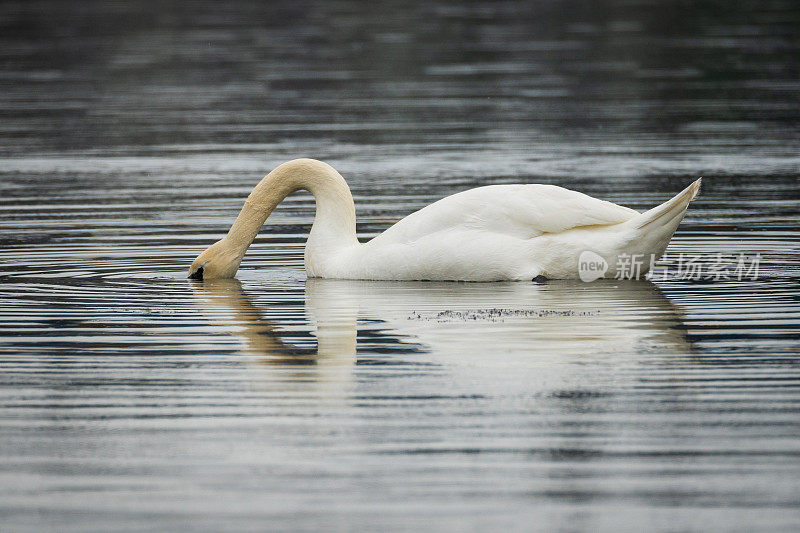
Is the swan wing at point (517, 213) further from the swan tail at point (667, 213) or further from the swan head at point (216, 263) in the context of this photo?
the swan head at point (216, 263)

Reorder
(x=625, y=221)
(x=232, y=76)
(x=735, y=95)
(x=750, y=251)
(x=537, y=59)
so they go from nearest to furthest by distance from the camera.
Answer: (x=625, y=221)
(x=750, y=251)
(x=735, y=95)
(x=232, y=76)
(x=537, y=59)

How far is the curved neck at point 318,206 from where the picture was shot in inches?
516

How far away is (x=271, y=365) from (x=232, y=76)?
2516 centimetres

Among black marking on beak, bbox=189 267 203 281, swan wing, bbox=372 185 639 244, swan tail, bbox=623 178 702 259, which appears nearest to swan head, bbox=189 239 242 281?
black marking on beak, bbox=189 267 203 281

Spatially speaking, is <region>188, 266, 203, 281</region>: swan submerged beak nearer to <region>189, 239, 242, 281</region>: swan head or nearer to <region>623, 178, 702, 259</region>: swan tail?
<region>189, 239, 242, 281</region>: swan head

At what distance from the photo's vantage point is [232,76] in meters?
33.8

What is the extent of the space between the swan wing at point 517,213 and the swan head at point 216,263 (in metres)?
1.60

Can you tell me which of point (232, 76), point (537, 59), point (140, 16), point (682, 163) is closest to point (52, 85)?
point (232, 76)

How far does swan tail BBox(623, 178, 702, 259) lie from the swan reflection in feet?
1.04

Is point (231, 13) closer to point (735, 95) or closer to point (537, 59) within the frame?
point (537, 59)

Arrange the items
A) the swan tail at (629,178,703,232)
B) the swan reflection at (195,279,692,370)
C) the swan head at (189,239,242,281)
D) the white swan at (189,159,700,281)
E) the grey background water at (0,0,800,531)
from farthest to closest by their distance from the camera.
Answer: the swan head at (189,239,242,281), the white swan at (189,159,700,281), the swan tail at (629,178,703,232), the swan reflection at (195,279,692,370), the grey background water at (0,0,800,531)

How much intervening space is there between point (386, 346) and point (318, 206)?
3.89 meters

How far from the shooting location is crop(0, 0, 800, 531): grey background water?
21.8 ft

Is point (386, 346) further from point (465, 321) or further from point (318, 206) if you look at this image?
point (318, 206)
